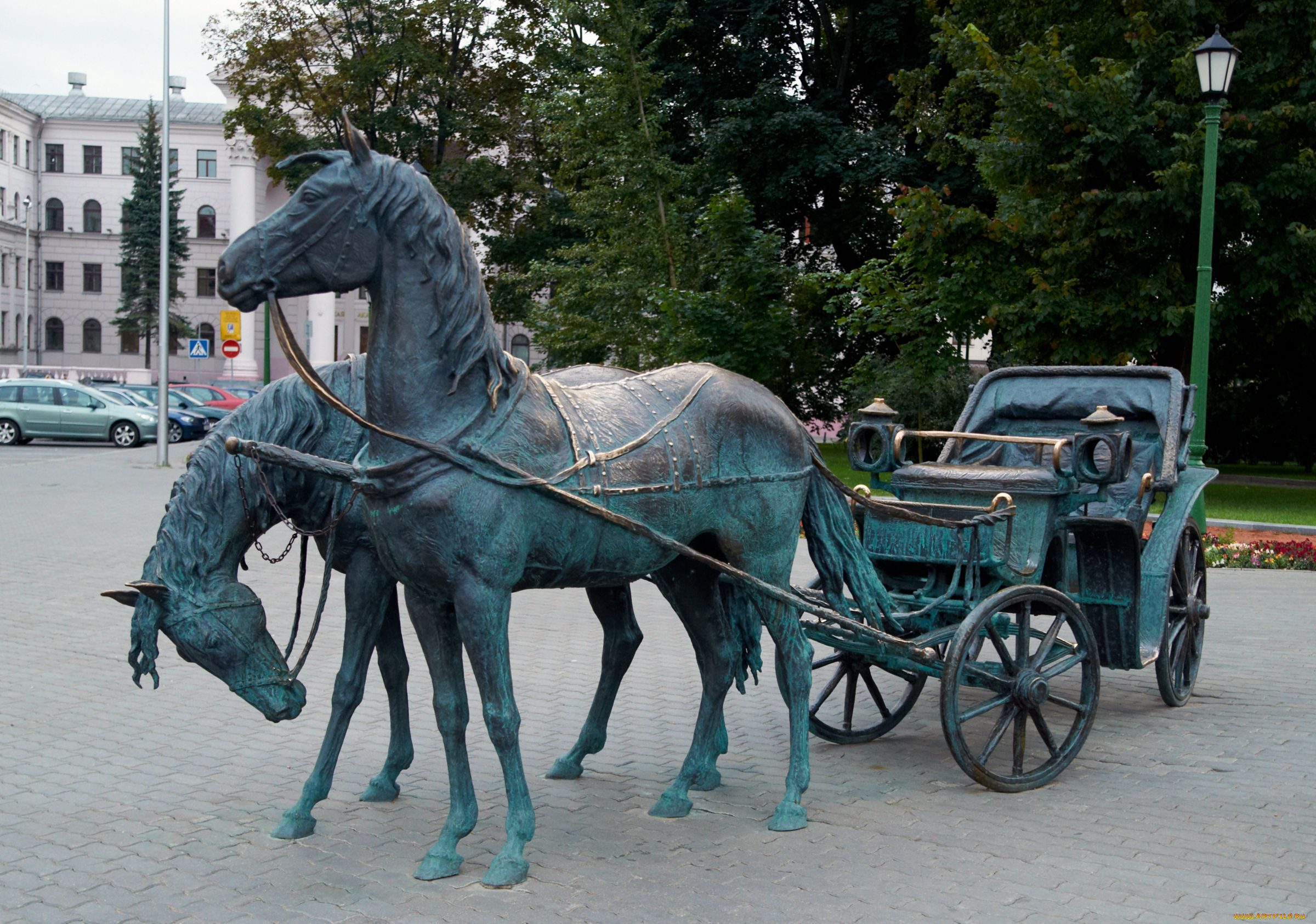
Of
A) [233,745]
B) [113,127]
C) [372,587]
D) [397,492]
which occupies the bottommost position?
[233,745]

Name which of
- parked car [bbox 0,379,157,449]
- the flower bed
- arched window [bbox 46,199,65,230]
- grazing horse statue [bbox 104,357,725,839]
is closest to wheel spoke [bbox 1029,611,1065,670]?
grazing horse statue [bbox 104,357,725,839]

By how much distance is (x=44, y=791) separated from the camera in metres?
5.57

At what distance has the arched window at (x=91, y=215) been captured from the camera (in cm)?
7275

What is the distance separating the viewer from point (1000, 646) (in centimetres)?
586

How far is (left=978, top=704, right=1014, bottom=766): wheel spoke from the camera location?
568 centimetres

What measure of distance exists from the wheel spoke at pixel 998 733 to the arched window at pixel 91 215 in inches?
3015

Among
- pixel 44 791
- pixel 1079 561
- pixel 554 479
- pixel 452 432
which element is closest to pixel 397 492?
pixel 452 432

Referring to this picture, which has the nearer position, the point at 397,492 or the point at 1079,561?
the point at 397,492

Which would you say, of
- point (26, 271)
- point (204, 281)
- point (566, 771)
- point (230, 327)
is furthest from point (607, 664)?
point (204, 281)

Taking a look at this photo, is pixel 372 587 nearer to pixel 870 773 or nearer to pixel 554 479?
pixel 554 479

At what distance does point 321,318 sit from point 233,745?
4766cm

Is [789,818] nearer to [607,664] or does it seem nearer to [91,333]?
[607,664]

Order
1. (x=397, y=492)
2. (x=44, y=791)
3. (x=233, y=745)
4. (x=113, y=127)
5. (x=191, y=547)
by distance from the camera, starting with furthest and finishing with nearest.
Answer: (x=113, y=127), (x=233, y=745), (x=44, y=791), (x=191, y=547), (x=397, y=492)

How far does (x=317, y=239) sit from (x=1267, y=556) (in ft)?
40.4
